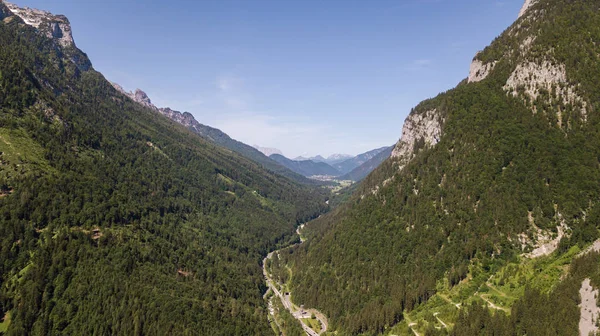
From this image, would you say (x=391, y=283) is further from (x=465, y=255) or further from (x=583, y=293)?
(x=583, y=293)

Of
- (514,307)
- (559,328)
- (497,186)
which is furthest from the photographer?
(497,186)

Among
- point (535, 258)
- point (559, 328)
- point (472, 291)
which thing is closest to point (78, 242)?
point (472, 291)

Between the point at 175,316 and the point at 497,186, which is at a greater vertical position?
the point at 497,186

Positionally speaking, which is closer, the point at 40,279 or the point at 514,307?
the point at 514,307

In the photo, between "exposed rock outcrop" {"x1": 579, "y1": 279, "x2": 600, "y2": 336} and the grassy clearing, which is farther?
the grassy clearing

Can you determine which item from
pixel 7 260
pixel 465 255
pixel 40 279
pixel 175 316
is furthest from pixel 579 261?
pixel 7 260

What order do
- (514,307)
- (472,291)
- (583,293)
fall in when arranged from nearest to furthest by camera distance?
(583,293), (514,307), (472,291)

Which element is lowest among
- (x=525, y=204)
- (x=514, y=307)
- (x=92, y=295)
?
(x=92, y=295)

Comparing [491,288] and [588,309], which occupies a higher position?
[588,309]

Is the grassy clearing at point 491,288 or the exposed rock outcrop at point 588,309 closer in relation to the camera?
the exposed rock outcrop at point 588,309

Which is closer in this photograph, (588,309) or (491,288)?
(588,309)
